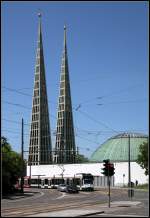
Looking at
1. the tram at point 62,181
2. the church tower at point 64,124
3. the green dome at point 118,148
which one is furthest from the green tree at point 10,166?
the church tower at point 64,124

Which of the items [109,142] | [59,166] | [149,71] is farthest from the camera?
[109,142]

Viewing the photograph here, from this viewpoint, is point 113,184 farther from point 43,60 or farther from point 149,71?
point 149,71

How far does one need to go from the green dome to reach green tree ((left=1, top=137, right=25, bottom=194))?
7921 cm

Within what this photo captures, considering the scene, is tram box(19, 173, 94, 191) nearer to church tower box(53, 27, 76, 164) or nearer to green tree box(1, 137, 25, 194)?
green tree box(1, 137, 25, 194)

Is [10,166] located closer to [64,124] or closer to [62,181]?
[62,181]

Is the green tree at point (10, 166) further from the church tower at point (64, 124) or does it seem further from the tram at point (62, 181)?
the church tower at point (64, 124)

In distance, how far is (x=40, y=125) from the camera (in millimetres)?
172250

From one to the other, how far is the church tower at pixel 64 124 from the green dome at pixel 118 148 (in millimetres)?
10928

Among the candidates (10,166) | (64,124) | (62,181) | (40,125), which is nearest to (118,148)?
(64,124)

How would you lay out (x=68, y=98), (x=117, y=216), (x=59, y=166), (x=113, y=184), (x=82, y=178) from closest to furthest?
(x=117, y=216), (x=82, y=178), (x=113, y=184), (x=59, y=166), (x=68, y=98)

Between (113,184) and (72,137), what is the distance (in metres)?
48.3

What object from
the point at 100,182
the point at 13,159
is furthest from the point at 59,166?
the point at 13,159

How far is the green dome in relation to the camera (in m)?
154

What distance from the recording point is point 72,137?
7057 inches
